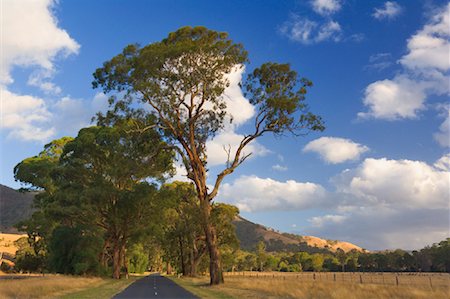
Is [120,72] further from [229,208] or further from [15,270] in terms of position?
[15,270]

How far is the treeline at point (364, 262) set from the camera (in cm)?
11225

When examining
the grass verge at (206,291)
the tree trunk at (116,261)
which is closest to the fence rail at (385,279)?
the grass verge at (206,291)

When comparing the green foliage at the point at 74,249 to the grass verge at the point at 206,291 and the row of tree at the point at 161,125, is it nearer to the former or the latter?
the row of tree at the point at 161,125

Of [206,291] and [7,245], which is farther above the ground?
[7,245]

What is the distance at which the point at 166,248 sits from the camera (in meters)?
92.8

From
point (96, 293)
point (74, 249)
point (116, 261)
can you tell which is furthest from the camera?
point (116, 261)

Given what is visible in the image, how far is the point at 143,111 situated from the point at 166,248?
57004 mm

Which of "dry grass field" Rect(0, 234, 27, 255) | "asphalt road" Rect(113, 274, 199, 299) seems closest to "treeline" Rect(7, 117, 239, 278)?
"asphalt road" Rect(113, 274, 199, 299)

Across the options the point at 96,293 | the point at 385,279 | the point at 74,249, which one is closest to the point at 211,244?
the point at 96,293

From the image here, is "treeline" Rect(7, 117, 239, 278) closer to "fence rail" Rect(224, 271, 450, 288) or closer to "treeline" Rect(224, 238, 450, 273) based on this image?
"fence rail" Rect(224, 271, 450, 288)

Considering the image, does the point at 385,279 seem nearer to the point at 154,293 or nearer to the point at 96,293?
the point at 154,293

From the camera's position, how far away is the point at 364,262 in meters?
136

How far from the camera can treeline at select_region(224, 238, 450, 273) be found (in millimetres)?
112250

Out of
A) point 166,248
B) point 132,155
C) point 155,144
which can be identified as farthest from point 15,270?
point 155,144
